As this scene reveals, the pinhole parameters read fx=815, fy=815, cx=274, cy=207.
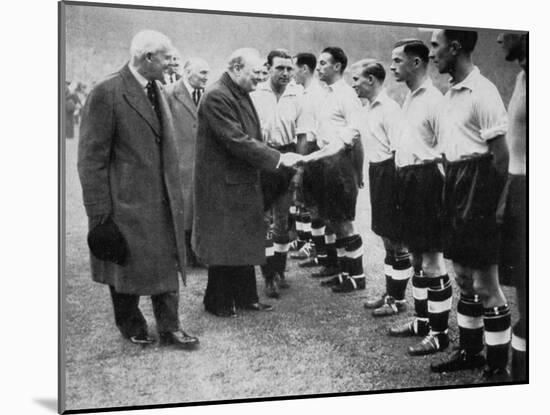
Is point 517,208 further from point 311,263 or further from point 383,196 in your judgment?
point 311,263

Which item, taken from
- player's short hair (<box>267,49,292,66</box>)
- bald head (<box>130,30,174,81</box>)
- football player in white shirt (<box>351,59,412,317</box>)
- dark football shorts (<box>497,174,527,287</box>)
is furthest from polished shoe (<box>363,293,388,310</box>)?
bald head (<box>130,30,174,81</box>)

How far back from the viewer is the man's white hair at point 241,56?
426cm

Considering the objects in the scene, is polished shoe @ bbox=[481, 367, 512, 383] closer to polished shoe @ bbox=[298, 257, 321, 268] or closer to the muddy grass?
the muddy grass

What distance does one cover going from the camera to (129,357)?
4.11 metres

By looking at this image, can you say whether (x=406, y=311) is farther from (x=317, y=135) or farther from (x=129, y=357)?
(x=129, y=357)

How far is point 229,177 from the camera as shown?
14.1 ft

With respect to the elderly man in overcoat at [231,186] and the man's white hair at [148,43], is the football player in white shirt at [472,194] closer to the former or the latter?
the elderly man in overcoat at [231,186]

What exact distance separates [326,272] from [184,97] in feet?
3.99

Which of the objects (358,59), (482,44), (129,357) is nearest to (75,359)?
(129,357)

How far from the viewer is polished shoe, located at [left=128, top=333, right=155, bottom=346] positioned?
4.12m

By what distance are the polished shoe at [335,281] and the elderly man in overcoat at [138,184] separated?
2.56 feet

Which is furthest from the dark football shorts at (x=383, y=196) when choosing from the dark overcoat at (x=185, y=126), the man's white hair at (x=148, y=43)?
the man's white hair at (x=148, y=43)

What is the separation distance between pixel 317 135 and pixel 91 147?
4.01 feet

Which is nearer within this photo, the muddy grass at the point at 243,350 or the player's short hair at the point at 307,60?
the muddy grass at the point at 243,350
